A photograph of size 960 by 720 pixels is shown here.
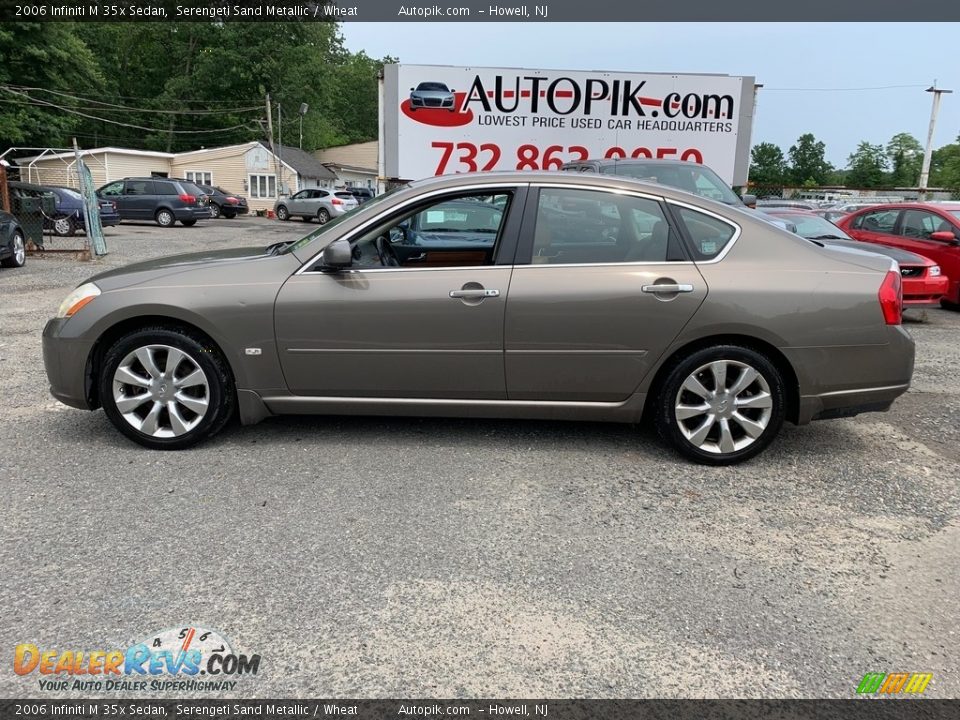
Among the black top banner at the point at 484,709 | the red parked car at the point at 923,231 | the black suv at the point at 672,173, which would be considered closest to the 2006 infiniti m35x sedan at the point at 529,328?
the black top banner at the point at 484,709

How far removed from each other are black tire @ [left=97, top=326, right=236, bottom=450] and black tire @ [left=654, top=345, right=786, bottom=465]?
2.52 m

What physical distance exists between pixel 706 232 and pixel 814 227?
706 centimetres

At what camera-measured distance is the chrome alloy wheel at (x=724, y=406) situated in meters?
3.92

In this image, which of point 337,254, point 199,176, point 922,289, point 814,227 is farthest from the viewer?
point 199,176

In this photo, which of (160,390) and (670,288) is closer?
(670,288)

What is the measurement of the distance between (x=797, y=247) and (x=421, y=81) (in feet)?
27.7

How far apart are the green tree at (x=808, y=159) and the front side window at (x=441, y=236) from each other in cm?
9233

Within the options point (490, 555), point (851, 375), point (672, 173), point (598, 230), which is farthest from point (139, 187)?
point (851, 375)

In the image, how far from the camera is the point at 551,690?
7.42 feet

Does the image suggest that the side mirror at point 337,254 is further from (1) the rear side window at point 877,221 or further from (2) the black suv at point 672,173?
(1) the rear side window at point 877,221

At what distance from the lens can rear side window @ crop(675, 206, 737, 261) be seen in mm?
3979

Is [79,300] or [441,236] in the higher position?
[441,236]

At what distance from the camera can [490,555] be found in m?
3.04

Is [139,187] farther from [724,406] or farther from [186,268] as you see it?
[724,406]
